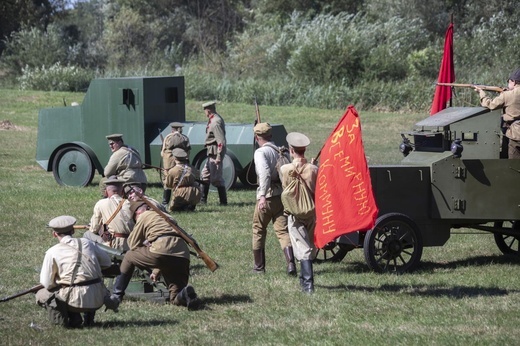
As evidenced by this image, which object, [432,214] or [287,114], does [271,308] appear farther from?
[287,114]

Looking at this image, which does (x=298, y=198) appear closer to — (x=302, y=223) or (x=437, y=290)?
(x=302, y=223)

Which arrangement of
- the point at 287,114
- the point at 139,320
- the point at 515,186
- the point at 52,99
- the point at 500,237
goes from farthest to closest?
the point at 52,99
the point at 287,114
the point at 500,237
the point at 515,186
the point at 139,320

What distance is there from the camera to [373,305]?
11.3 m

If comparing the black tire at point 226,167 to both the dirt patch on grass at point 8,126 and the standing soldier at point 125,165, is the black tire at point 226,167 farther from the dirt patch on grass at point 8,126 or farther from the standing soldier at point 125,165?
the dirt patch on grass at point 8,126

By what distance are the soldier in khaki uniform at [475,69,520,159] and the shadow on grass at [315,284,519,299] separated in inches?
83.4

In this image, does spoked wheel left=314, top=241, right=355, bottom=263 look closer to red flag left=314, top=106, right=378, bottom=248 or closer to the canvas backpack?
the canvas backpack

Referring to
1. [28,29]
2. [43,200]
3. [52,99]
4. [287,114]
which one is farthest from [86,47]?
[43,200]

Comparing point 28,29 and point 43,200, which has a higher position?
point 28,29

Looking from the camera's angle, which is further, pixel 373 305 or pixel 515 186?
pixel 515 186

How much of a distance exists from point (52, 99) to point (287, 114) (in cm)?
940

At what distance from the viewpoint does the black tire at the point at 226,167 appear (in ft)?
69.6

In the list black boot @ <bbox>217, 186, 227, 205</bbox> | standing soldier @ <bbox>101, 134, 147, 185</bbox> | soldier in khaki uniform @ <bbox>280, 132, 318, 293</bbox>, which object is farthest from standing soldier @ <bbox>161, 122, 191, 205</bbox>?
soldier in khaki uniform @ <bbox>280, 132, 318, 293</bbox>

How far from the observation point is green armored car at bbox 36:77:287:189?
21.4m

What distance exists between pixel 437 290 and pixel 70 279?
172 inches
